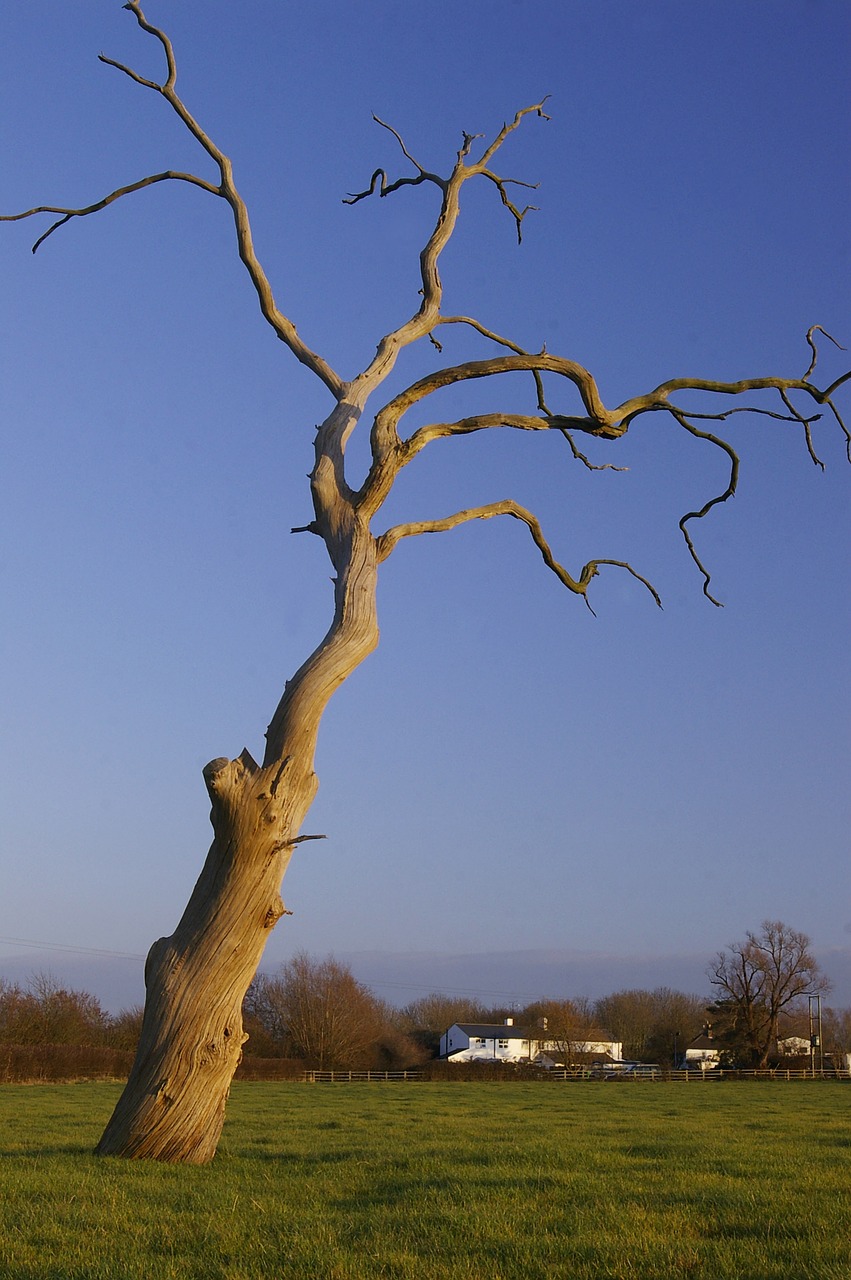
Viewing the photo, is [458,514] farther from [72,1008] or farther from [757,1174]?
[72,1008]

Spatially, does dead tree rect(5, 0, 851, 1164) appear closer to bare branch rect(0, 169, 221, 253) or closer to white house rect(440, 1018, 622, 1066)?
bare branch rect(0, 169, 221, 253)

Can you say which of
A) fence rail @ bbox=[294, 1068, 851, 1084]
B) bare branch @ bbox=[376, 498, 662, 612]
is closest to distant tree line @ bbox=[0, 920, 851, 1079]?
fence rail @ bbox=[294, 1068, 851, 1084]

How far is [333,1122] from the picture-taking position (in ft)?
60.4

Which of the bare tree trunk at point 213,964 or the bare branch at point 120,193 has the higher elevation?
the bare branch at point 120,193

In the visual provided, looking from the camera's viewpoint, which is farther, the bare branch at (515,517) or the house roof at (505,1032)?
the house roof at (505,1032)

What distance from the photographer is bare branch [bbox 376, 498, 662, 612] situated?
959cm

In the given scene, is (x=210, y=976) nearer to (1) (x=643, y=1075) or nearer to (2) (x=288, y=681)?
(2) (x=288, y=681)

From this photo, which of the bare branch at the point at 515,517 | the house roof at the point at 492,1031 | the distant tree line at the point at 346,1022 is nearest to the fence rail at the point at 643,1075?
the distant tree line at the point at 346,1022

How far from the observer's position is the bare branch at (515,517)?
959cm

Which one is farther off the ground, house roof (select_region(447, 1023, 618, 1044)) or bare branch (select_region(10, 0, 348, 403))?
bare branch (select_region(10, 0, 348, 403))

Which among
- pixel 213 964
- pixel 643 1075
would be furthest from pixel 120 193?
pixel 643 1075

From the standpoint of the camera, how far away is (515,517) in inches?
419

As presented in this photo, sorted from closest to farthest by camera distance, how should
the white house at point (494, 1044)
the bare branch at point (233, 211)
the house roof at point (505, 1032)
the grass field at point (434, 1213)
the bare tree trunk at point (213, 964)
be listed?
the grass field at point (434, 1213), the bare tree trunk at point (213, 964), the bare branch at point (233, 211), the house roof at point (505, 1032), the white house at point (494, 1044)

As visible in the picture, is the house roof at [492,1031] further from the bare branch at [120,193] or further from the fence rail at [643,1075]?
the bare branch at [120,193]
